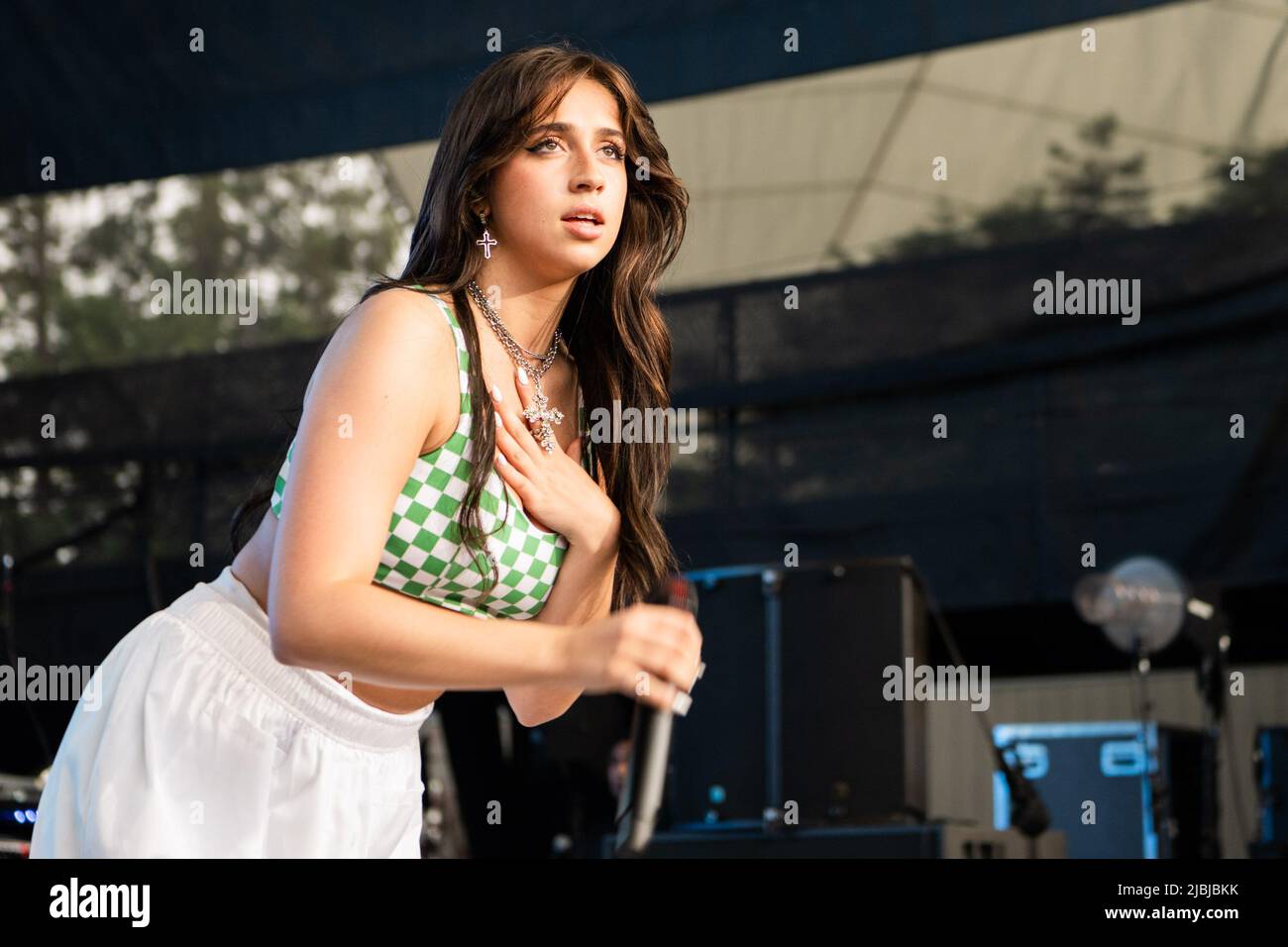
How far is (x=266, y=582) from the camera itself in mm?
1436

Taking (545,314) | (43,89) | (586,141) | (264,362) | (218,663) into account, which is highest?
(43,89)

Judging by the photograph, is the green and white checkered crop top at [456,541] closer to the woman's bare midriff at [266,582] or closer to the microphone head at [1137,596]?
the woman's bare midriff at [266,582]

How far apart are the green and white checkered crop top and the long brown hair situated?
1 centimetres

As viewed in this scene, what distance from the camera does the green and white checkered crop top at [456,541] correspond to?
137 cm

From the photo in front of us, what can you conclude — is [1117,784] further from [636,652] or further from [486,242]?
[636,652]

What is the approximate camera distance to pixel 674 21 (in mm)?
3770

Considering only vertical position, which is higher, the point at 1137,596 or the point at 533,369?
the point at 533,369

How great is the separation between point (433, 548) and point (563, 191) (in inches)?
15.1

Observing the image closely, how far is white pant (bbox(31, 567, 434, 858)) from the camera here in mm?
1315

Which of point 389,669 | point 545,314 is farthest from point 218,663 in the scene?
point 545,314

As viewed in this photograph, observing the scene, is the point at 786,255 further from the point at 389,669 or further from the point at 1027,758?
the point at 389,669

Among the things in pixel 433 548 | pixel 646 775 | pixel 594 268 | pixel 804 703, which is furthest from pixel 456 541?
pixel 804 703

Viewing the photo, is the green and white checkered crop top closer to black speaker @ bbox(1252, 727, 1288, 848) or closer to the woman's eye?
the woman's eye

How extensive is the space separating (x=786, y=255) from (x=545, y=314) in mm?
3074
